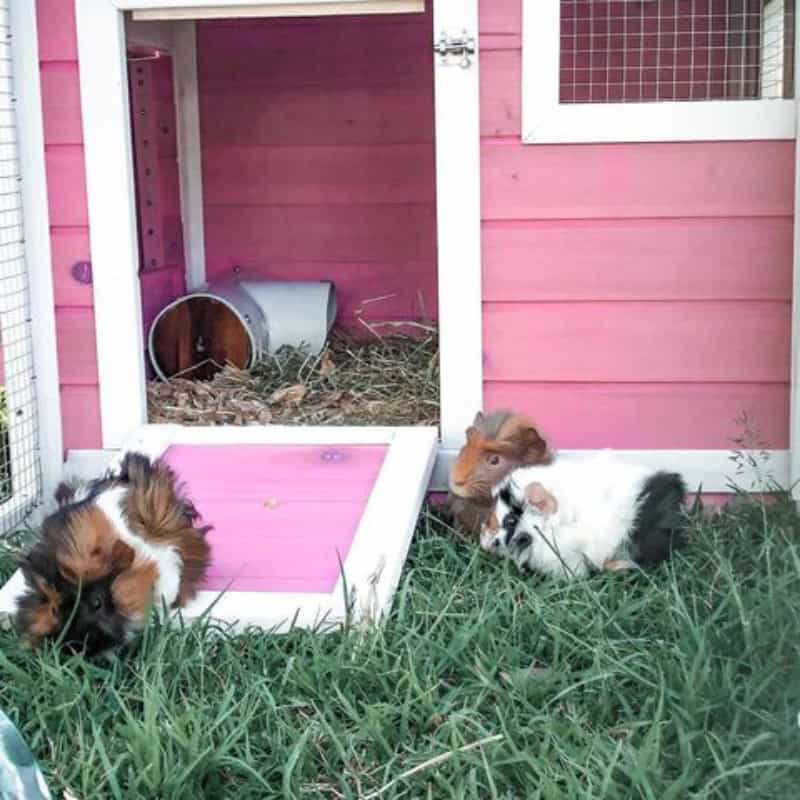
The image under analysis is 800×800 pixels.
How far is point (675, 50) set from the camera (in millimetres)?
2703

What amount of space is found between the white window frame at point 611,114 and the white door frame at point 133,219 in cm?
12

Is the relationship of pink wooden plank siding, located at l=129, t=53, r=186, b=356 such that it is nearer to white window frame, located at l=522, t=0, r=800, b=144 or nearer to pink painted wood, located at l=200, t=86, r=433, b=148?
pink painted wood, located at l=200, t=86, r=433, b=148

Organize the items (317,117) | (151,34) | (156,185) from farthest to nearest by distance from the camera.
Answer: (317,117), (156,185), (151,34)

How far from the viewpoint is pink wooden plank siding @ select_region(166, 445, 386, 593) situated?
93.0 inches

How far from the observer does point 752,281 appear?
2795mm

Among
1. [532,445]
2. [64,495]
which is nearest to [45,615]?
[64,495]

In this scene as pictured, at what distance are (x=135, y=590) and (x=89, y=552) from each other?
10 centimetres

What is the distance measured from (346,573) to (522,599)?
0.32 metres

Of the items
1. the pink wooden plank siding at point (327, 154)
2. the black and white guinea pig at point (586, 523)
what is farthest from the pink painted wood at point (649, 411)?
the pink wooden plank siding at point (327, 154)

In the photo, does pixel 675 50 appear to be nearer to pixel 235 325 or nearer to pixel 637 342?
pixel 637 342

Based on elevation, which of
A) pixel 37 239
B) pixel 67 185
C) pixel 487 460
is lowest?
pixel 487 460

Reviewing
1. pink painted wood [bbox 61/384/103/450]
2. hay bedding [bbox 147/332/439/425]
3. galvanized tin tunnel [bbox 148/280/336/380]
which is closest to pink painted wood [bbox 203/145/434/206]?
galvanized tin tunnel [bbox 148/280/336/380]

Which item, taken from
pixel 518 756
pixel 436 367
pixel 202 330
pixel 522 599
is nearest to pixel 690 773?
pixel 518 756

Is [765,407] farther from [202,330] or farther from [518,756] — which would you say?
[202,330]
